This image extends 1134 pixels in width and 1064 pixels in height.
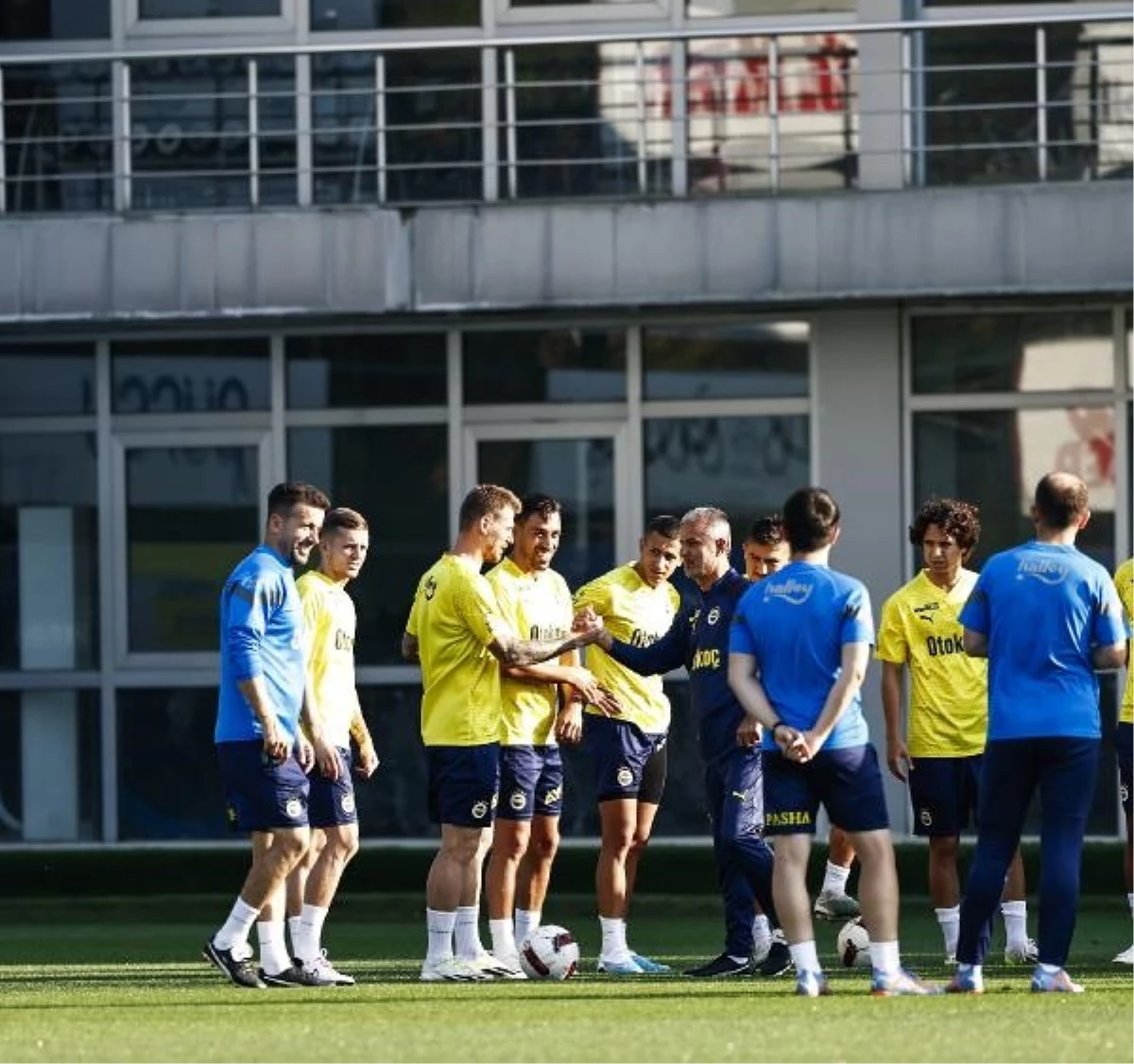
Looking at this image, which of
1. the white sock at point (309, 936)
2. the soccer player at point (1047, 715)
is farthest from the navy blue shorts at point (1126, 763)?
the white sock at point (309, 936)

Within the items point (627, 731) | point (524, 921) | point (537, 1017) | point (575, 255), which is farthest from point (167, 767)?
point (537, 1017)

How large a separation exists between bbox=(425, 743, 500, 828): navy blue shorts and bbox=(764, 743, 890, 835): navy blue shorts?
73.0 inches

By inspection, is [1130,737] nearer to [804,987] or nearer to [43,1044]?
[804,987]

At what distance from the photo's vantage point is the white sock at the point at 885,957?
11.2 m

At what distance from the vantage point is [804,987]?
11.3 meters

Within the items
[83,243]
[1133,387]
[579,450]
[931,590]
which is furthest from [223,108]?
[931,590]

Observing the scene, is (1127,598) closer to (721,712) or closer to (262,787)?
(721,712)

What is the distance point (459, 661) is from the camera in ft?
42.8

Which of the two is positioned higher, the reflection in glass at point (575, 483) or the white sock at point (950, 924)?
the reflection in glass at point (575, 483)

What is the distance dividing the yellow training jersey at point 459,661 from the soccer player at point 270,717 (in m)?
0.68

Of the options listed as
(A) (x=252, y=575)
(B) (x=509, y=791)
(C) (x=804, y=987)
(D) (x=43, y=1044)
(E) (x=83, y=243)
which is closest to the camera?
(D) (x=43, y=1044)

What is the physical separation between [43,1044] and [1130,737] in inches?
233

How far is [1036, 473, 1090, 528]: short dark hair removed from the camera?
37.3 ft

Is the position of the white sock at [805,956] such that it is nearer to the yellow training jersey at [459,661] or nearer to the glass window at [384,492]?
the yellow training jersey at [459,661]
